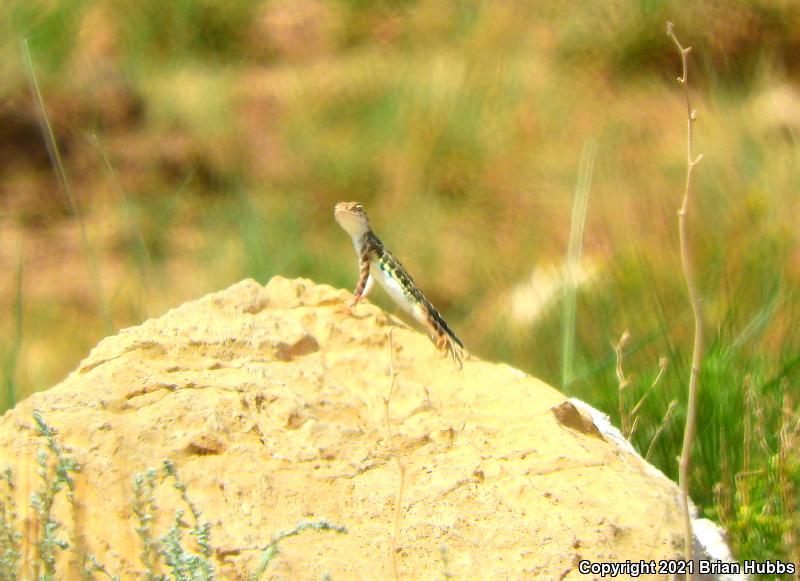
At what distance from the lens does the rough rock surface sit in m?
2.11

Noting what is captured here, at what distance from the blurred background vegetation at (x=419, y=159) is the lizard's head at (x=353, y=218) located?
727 mm

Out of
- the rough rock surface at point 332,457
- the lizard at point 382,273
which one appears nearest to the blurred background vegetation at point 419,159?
the lizard at point 382,273

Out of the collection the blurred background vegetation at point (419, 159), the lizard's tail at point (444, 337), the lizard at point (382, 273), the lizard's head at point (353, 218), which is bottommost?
the lizard's tail at point (444, 337)

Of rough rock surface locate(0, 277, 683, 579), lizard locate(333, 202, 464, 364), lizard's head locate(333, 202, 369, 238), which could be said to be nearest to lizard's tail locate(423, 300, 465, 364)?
lizard locate(333, 202, 464, 364)

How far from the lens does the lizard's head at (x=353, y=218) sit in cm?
346

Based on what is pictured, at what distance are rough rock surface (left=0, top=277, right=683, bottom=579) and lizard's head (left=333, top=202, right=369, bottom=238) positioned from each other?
78cm

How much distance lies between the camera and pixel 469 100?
6406 mm

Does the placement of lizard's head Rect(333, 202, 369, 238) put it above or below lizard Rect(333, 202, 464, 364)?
above

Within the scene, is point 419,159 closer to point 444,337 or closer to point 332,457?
point 444,337

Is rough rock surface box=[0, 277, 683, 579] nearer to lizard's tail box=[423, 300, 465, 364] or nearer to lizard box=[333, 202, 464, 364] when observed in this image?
lizard's tail box=[423, 300, 465, 364]

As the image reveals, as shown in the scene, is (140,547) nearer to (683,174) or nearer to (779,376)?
A: (779,376)

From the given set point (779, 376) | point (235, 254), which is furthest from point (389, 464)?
point (235, 254)

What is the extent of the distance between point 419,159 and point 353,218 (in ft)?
9.58

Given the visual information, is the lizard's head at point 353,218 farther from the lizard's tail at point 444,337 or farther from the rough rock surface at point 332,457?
the rough rock surface at point 332,457
